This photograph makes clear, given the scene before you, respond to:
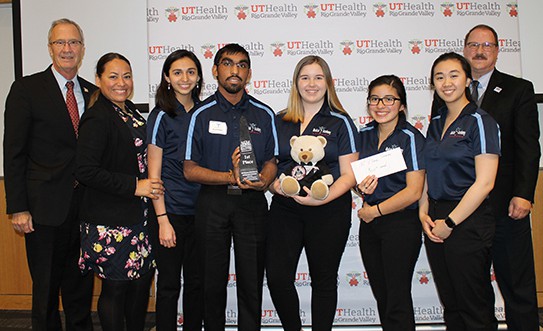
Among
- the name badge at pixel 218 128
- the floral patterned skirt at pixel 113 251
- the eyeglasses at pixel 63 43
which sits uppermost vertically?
the eyeglasses at pixel 63 43

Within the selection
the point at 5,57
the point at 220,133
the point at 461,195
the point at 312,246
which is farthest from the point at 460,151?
the point at 5,57

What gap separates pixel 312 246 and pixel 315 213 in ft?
0.63

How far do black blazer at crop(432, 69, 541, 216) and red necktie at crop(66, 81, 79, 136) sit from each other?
2159 mm

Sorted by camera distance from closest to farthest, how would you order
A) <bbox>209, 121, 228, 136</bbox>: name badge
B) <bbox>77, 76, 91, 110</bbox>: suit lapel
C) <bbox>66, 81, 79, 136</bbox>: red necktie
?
1. <bbox>209, 121, 228, 136</bbox>: name badge
2. <bbox>66, 81, 79, 136</bbox>: red necktie
3. <bbox>77, 76, 91, 110</bbox>: suit lapel

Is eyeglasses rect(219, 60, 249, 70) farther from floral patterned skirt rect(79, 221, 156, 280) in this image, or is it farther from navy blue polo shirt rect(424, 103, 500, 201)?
navy blue polo shirt rect(424, 103, 500, 201)

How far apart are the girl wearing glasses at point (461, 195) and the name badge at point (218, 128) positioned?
1099 mm

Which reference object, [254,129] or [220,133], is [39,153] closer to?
[220,133]

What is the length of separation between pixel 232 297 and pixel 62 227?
1.50 meters

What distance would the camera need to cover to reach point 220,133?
2.64 metres

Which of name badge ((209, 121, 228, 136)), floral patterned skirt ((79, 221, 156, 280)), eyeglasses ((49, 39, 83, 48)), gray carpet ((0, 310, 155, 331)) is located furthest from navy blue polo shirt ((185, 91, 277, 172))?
gray carpet ((0, 310, 155, 331))

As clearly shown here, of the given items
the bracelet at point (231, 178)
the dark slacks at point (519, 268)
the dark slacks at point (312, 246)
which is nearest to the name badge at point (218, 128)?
the bracelet at point (231, 178)

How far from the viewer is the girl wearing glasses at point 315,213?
2705 mm

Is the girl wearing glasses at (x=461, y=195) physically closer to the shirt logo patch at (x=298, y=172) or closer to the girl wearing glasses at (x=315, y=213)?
the girl wearing glasses at (x=315, y=213)

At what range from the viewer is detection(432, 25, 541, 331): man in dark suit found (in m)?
2.81
